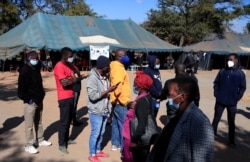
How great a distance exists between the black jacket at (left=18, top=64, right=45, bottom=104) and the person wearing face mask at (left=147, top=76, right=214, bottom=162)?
330cm

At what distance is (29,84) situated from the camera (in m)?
5.48

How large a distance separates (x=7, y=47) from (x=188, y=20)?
87.9 ft

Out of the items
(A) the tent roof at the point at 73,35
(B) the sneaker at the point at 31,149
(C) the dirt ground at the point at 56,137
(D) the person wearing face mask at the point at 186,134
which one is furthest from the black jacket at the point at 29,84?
(A) the tent roof at the point at 73,35

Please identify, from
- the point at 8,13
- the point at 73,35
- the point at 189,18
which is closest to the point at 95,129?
the point at 73,35

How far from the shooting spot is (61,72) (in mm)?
5559

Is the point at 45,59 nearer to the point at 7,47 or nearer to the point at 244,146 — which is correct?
the point at 7,47

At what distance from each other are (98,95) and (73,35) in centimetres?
2132

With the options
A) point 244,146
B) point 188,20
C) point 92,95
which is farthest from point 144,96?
point 188,20

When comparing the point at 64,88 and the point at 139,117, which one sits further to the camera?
the point at 64,88

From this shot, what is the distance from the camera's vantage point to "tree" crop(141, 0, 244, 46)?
40875mm

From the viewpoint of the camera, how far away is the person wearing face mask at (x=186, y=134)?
2.43 meters

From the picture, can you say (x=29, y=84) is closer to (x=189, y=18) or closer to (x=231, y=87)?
(x=231, y=87)

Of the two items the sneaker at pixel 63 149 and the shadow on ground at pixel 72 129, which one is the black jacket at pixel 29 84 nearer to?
the sneaker at pixel 63 149

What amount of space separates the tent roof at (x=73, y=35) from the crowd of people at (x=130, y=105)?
1692 cm
